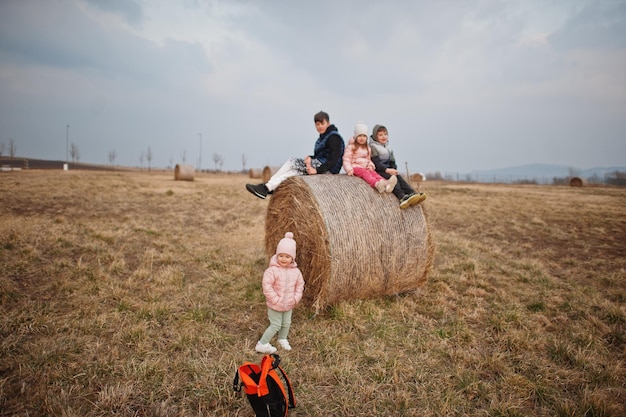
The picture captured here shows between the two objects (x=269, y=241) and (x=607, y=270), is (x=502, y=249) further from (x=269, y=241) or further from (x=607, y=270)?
(x=269, y=241)

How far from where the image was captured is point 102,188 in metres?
17.5

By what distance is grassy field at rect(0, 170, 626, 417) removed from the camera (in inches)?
126

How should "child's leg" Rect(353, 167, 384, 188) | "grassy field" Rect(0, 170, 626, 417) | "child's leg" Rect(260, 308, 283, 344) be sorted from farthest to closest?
"child's leg" Rect(353, 167, 384, 188) → "child's leg" Rect(260, 308, 283, 344) → "grassy field" Rect(0, 170, 626, 417)

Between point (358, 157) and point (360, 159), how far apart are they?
0.16 ft

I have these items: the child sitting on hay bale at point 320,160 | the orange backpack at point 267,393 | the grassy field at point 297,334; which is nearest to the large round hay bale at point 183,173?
the grassy field at point 297,334

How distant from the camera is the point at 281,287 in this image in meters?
4.22

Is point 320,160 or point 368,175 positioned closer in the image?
point 368,175

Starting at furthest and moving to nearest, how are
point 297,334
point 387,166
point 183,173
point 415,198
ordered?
point 183,173, point 387,166, point 415,198, point 297,334

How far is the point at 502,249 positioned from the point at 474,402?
23.8 ft

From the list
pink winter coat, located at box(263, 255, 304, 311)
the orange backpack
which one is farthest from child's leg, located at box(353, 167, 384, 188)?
the orange backpack

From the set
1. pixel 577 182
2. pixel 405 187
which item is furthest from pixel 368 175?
pixel 577 182

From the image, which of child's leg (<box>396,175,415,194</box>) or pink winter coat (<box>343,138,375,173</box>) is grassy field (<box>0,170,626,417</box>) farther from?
pink winter coat (<box>343,138,375,173</box>)

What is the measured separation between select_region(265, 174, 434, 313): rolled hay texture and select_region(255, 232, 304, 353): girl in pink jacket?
2.53ft

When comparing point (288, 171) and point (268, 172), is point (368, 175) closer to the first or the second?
point (288, 171)
